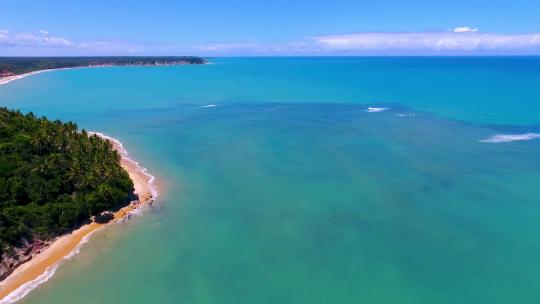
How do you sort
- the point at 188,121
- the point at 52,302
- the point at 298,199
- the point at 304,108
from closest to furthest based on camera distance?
the point at 52,302 → the point at 298,199 → the point at 188,121 → the point at 304,108

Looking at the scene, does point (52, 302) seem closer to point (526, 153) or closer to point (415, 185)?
point (415, 185)

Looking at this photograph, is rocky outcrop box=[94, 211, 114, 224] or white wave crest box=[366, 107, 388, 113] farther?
white wave crest box=[366, 107, 388, 113]

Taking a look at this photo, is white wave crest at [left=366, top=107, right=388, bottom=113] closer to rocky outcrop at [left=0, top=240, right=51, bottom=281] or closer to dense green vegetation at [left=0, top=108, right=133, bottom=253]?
dense green vegetation at [left=0, top=108, right=133, bottom=253]

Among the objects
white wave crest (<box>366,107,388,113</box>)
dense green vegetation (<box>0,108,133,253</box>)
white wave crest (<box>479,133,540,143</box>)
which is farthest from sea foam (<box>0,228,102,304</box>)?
white wave crest (<box>366,107,388,113</box>)

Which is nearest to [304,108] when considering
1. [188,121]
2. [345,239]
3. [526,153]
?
[188,121]

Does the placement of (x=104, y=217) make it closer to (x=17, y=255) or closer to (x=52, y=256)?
(x=52, y=256)

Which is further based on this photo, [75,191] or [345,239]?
[75,191]
